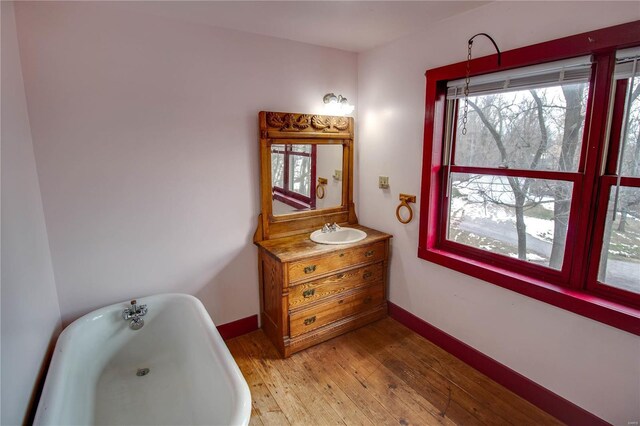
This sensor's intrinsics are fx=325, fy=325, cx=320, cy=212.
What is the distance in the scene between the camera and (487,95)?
6.72 feet

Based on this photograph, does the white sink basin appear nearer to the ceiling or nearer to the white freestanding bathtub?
the white freestanding bathtub

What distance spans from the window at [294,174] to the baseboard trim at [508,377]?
1296 millimetres

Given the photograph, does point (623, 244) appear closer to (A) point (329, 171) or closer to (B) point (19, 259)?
(A) point (329, 171)

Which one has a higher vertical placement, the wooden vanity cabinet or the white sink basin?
the white sink basin

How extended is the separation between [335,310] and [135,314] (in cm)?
138

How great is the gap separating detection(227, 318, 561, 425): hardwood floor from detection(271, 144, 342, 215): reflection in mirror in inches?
43.7

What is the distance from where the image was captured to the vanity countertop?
2287mm

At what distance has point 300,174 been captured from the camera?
2680 mm

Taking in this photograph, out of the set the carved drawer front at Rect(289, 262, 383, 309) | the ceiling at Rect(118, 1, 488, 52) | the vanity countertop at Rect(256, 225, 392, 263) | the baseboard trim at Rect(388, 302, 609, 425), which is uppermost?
the ceiling at Rect(118, 1, 488, 52)

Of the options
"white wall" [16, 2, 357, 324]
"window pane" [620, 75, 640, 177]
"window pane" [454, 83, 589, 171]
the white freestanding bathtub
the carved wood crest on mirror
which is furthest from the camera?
the carved wood crest on mirror

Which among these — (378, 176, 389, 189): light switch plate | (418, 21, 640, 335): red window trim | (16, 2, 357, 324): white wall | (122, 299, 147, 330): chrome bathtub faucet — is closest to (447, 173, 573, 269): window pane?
(418, 21, 640, 335): red window trim

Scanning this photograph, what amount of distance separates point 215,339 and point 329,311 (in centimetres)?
107

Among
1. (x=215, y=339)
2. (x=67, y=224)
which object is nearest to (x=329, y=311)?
(x=215, y=339)

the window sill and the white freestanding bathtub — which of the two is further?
the window sill
